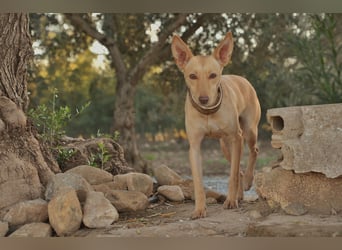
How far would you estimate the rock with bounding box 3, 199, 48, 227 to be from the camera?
2.74 m

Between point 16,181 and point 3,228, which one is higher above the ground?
point 16,181

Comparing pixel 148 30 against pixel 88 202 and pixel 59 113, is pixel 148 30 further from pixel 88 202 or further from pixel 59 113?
pixel 88 202

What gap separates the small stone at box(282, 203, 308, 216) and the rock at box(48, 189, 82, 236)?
38.0 inches

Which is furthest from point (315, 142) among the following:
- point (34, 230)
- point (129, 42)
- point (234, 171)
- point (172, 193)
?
point (129, 42)

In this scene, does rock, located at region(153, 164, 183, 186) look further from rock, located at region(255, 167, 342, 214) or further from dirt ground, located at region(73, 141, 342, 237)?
rock, located at region(255, 167, 342, 214)

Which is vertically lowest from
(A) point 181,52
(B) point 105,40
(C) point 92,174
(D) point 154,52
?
(C) point 92,174

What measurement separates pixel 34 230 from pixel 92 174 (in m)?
0.53

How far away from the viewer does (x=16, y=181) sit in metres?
2.88

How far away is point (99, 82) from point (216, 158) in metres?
0.99

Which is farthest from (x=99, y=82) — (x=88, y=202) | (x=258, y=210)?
(x=258, y=210)

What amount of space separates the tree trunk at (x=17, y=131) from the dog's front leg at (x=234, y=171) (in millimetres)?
923

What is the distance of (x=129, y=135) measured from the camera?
4.43 metres

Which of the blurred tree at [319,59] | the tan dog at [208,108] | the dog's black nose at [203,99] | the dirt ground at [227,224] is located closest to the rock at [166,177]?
the dirt ground at [227,224]

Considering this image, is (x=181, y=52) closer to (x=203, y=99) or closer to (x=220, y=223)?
(x=203, y=99)
